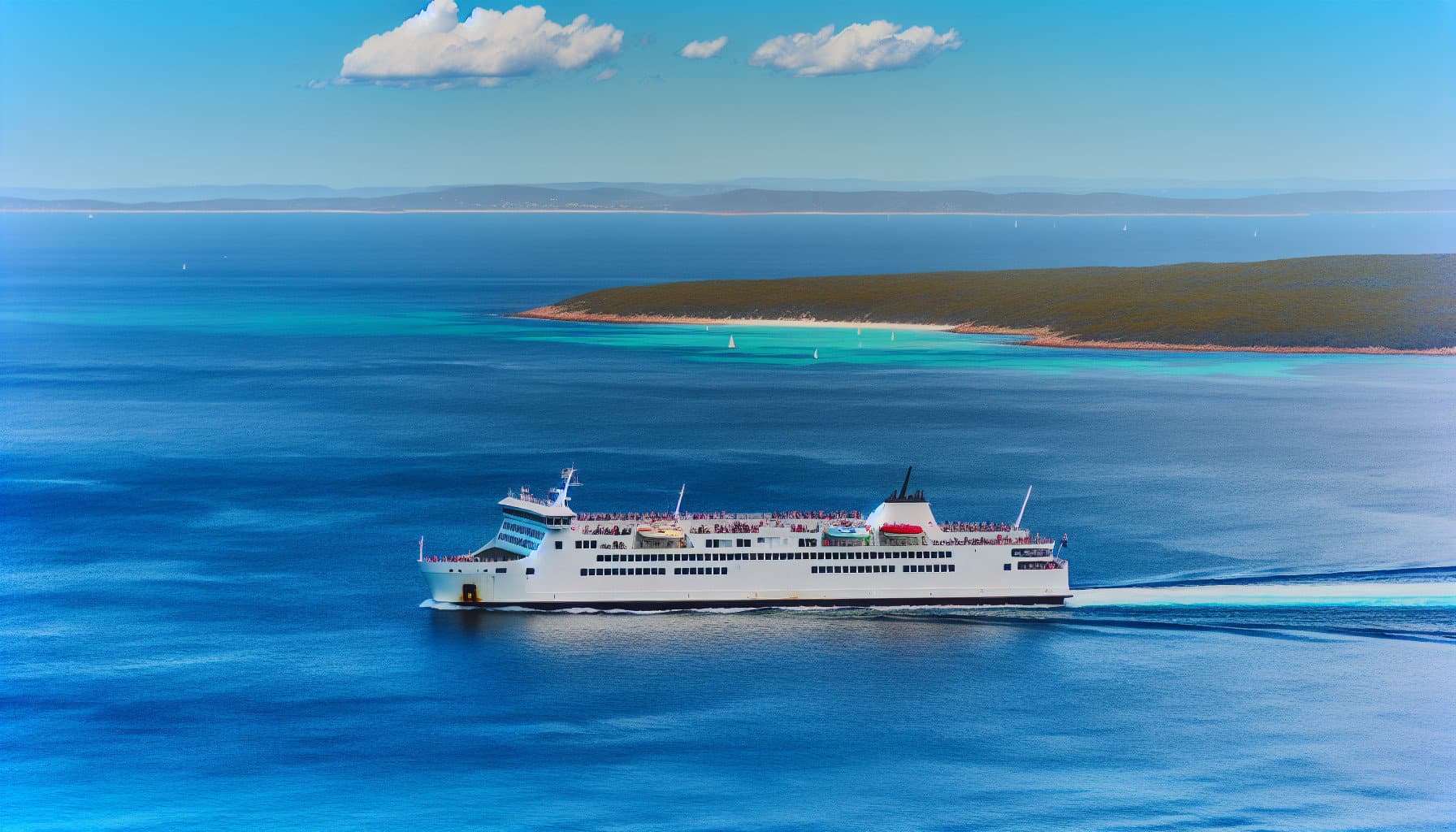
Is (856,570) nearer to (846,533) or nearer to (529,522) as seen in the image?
(846,533)

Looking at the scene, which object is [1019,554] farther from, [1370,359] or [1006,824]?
[1370,359]

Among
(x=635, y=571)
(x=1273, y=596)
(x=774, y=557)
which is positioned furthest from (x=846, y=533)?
(x=1273, y=596)

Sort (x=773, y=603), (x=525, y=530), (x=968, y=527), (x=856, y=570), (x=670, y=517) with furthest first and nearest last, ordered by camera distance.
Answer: (x=968, y=527) → (x=670, y=517) → (x=525, y=530) → (x=856, y=570) → (x=773, y=603)

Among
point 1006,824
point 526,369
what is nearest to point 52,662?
point 1006,824

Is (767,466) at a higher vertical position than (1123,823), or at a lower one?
higher

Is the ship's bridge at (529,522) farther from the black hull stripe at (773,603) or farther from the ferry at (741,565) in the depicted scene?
the black hull stripe at (773,603)

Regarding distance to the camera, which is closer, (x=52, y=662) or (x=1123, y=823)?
(x=1123, y=823)
